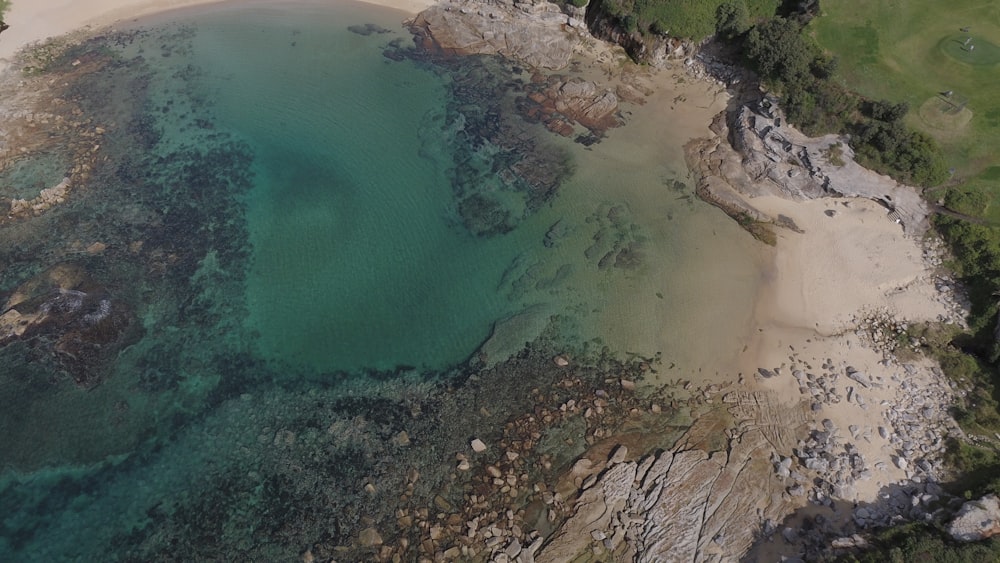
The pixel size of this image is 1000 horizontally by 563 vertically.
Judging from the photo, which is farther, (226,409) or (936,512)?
(226,409)

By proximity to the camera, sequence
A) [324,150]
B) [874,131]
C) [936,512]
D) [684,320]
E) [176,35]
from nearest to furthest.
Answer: [936,512] < [684,320] < [874,131] < [324,150] < [176,35]

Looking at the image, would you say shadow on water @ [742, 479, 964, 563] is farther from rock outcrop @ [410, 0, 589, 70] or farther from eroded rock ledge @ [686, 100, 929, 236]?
rock outcrop @ [410, 0, 589, 70]

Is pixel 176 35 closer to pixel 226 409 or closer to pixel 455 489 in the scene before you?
pixel 226 409

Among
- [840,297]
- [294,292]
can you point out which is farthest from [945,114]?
[294,292]

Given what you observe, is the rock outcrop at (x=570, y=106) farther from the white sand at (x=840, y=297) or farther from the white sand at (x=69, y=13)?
the white sand at (x=69, y=13)

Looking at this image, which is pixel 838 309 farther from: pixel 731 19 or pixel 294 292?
pixel 294 292

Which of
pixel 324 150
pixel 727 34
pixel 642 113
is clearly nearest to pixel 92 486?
pixel 324 150

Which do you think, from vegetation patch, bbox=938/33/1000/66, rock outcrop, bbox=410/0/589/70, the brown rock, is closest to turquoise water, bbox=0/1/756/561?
the brown rock

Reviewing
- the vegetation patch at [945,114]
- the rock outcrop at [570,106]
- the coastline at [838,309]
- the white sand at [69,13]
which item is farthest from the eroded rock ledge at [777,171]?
the white sand at [69,13]
